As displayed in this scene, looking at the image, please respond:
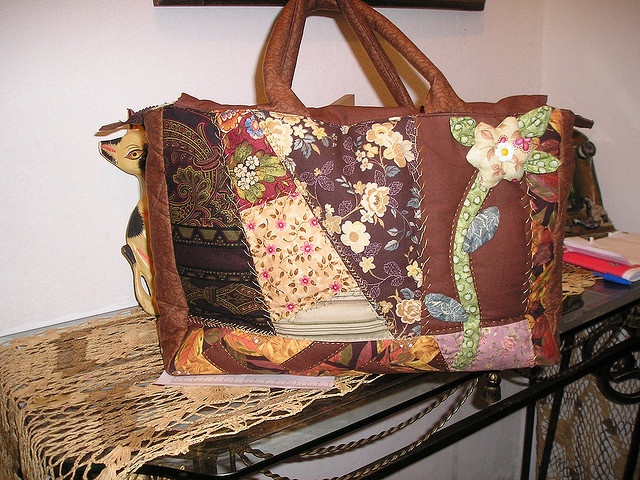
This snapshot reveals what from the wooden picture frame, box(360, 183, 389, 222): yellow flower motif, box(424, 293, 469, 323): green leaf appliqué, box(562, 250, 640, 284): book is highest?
the wooden picture frame

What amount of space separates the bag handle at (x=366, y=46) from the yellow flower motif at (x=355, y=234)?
0.39 feet

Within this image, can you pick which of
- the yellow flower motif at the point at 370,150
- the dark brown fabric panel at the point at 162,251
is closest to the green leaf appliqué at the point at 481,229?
the yellow flower motif at the point at 370,150

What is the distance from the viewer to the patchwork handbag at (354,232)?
0.49 m

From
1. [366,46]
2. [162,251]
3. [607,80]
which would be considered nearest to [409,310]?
[162,251]

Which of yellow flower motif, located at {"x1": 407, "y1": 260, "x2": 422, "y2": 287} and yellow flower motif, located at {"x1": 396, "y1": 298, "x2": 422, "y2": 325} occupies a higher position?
yellow flower motif, located at {"x1": 407, "y1": 260, "x2": 422, "y2": 287}

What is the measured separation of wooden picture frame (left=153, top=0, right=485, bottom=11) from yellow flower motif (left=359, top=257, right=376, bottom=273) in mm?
425

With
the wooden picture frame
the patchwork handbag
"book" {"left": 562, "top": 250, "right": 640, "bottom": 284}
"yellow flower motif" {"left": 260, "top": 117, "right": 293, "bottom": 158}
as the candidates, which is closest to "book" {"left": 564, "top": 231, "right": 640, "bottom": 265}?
"book" {"left": 562, "top": 250, "right": 640, "bottom": 284}

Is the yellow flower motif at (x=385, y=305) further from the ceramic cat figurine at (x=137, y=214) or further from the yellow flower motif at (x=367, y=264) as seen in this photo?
the ceramic cat figurine at (x=137, y=214)

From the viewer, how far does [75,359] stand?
57 cm

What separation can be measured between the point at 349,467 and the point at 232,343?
1.89 ft

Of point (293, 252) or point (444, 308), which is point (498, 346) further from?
point (293, 252)

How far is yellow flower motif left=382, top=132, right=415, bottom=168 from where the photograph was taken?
487mm

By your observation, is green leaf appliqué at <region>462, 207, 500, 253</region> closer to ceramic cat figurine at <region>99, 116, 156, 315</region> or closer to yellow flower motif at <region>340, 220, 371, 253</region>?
yellow flower motif at <region>340, 220, 371, 253</region>

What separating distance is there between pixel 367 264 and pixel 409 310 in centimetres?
6
